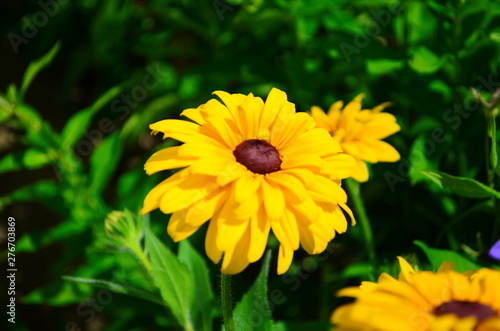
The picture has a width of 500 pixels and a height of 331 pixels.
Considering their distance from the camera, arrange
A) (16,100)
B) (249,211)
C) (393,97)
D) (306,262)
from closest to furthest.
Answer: (249,211), (16,100), (393,97), (306,262)

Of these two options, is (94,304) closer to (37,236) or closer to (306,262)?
(37,236)

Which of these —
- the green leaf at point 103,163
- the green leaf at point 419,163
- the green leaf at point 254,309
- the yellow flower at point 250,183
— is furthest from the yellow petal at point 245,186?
the green leaf at point 103,163

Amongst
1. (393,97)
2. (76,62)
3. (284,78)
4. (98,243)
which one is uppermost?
(76,62)

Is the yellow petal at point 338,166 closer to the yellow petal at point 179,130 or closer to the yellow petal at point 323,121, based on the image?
the yellow petal at point 179,130

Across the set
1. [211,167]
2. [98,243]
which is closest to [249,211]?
[211,167]

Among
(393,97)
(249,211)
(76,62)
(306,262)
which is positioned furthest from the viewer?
(76,62)

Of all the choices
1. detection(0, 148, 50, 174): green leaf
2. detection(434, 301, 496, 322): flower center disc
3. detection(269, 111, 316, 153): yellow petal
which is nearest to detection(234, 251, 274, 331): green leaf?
detection(269, 111, 316, 153): yellow petal
